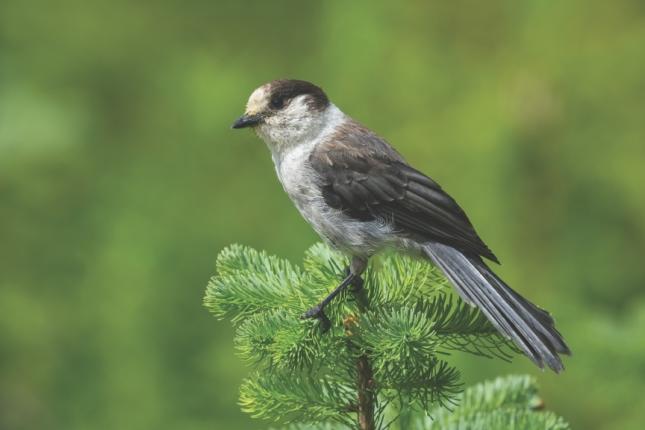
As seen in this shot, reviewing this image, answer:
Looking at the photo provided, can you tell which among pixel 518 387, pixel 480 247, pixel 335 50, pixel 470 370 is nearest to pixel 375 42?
pixel 335 50

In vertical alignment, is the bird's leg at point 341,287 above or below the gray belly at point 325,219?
below

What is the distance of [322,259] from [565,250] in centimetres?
235

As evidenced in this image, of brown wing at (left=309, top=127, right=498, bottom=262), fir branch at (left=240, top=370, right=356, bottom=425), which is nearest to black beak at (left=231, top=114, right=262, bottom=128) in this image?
brown wing at (left=309, top=127, right=498, bottom=262)

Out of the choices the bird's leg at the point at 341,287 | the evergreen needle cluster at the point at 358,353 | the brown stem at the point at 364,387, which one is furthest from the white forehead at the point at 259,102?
the brown stem at the point at 364,387

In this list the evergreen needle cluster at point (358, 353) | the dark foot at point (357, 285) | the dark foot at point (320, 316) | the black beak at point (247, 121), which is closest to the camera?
the evergreen needle cluster at point (358, 353)

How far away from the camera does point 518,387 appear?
2.72 m

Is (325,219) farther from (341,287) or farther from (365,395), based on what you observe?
(365,395)

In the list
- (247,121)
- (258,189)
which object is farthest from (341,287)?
(258,189)

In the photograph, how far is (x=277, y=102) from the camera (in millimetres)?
4203

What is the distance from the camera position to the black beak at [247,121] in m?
4.09

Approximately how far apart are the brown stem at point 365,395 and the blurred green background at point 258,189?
1856mm

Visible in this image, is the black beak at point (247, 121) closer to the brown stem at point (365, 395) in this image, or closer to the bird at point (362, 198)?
the bird at point (362, 198)

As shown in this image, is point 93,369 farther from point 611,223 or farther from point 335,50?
point 611,223

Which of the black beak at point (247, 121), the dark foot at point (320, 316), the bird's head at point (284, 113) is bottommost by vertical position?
the dark foot at point (320, 316)
